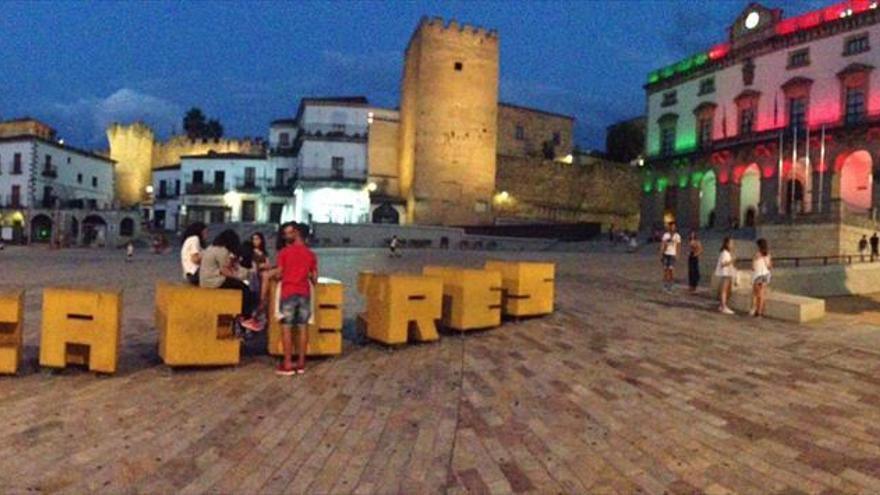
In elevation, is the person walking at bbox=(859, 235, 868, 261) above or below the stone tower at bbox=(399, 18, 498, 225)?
below

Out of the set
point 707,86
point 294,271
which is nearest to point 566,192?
point 707,86

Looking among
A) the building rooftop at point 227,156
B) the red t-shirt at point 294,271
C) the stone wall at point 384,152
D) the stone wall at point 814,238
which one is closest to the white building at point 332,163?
the stone wall at point 384,152

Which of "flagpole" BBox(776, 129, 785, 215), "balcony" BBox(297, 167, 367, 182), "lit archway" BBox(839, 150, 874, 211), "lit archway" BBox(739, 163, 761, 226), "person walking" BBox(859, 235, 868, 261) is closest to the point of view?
"person walking" BBox(859, 235, 868, 261)

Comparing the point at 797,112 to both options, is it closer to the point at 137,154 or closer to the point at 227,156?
the point at 227,156

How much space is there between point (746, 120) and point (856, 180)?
28.1ft

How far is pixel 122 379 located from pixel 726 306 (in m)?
11.4

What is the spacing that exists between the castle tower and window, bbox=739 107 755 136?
6031cm

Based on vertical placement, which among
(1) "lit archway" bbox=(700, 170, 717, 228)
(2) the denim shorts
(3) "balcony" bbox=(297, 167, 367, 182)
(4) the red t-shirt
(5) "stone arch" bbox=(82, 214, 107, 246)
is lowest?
(2) the denim shorts

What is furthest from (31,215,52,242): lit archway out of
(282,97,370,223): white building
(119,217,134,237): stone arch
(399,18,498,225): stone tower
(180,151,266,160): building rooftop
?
(399,18,498,225): stone tower

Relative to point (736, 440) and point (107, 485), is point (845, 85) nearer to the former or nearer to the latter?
point (736, 440)

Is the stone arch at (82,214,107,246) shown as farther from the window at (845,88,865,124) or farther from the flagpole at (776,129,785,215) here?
the window at (845,88,865,124)

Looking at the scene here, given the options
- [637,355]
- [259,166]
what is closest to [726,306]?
[637,355]

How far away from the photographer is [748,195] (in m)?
44.5

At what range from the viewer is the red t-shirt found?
7484mm
